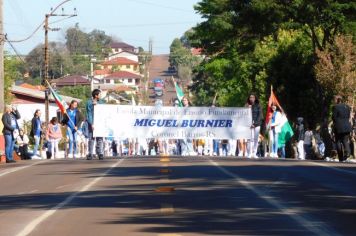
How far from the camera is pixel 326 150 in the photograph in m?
35.8

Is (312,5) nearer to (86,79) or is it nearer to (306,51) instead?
(306,51)

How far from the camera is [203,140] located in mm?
38625

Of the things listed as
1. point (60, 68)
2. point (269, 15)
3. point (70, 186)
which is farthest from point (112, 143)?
point (60, 68)

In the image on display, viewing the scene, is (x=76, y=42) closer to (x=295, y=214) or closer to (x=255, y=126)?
(x=255, y=126)

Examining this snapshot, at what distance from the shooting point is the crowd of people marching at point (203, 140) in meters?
29.9

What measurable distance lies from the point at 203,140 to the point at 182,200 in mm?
22087

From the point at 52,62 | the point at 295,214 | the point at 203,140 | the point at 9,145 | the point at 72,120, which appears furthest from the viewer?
the point at 52,62

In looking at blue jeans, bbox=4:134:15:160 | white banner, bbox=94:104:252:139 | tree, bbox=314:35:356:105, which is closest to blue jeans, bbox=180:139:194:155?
white banner, bbox=94:104:252:139

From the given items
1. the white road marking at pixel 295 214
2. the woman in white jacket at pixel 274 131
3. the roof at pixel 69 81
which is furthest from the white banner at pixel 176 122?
the roof at pixel 69 81

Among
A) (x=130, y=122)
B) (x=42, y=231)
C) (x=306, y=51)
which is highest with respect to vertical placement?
(x=306, y=51)

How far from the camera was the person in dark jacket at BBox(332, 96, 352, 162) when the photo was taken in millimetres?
29203

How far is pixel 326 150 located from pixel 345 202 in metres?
20.0

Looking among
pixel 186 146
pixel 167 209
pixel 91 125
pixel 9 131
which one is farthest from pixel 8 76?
pixel 167 209

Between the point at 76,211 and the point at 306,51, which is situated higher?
the point at 306,51
